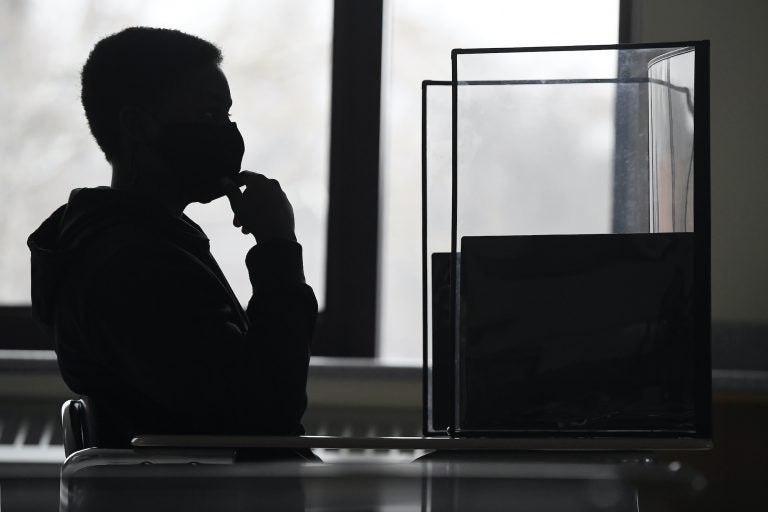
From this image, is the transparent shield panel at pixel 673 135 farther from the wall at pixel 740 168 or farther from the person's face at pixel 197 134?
the wall at pixel 740 168

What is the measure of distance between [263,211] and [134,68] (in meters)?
0.18

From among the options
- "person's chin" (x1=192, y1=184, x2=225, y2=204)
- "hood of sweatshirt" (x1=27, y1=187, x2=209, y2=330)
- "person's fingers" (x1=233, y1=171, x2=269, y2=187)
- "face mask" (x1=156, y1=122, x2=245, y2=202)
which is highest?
"face mask" (x1=156, y1=122, x2=245, y2=202)

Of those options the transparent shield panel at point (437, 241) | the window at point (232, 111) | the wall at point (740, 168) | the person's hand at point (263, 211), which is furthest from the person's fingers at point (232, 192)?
the wall at point (740, 168)

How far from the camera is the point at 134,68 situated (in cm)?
76

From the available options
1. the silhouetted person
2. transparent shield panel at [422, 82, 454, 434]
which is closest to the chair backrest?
the silhouetted person

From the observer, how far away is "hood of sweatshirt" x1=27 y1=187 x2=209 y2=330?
2.33 ft

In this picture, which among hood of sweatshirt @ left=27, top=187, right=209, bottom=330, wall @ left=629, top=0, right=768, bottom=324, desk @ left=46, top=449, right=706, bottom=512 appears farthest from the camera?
wall @ left=629, top=0, right=768, bottom=324

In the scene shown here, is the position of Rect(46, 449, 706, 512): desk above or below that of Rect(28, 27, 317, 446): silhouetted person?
below

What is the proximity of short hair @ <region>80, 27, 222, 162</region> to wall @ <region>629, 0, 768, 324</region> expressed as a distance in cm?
124

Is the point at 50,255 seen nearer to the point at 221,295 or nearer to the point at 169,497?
the point at 221,295

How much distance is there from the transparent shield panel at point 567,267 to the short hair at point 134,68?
0.28 m

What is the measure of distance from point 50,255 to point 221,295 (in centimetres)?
19

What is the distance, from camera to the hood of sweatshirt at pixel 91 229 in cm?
71

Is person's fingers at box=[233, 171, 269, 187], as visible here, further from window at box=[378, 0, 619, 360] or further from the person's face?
window at box=[378, 0, 619, 360]
